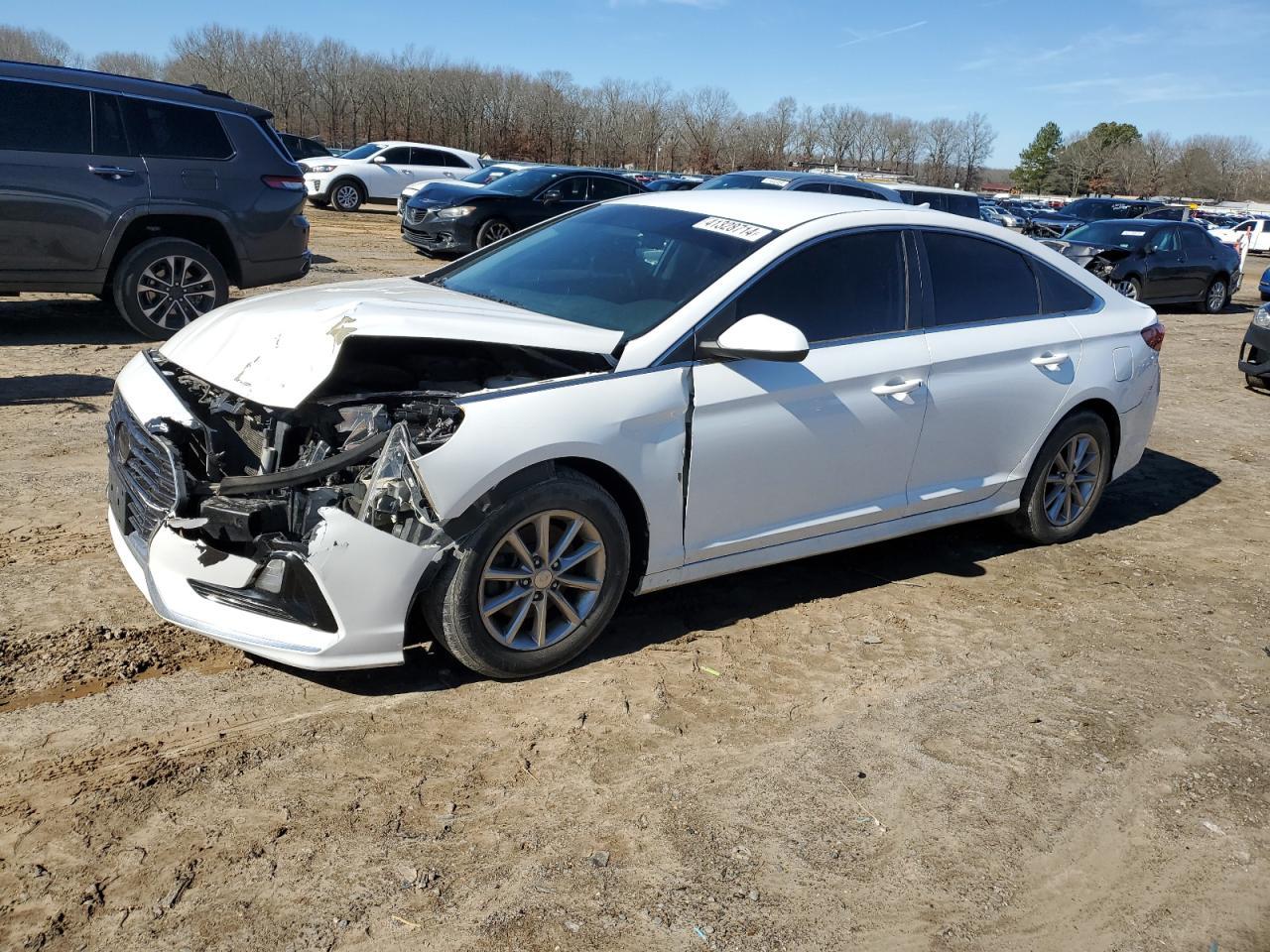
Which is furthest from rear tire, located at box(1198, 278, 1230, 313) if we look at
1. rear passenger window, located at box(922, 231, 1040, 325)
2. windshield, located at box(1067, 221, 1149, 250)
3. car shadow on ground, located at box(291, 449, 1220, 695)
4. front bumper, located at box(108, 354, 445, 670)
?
front bumper, located at box(108, 354, 445, 670)

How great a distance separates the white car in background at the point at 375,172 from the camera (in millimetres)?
24797

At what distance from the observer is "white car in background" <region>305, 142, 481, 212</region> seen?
81.4 ft

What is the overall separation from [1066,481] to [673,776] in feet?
11.4

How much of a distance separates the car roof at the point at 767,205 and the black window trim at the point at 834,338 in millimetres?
127

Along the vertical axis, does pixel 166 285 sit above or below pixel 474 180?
below

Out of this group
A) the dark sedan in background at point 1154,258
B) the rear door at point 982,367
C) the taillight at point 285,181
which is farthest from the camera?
the dark sedan in background at point 1154,258

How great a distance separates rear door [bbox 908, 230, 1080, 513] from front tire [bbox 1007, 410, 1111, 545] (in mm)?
230

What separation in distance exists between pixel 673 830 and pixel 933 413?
2.56 m

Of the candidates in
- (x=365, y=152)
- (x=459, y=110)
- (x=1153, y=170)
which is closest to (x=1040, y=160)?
(x=1153, y=170)

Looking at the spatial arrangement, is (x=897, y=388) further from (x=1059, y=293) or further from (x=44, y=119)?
(x=44, y=119)

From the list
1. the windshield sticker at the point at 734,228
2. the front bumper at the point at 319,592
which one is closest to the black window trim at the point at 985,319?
the windshield sticker at the point at 734,228

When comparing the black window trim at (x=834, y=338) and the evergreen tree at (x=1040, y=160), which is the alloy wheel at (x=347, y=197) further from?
the evergreen tree at (x=1040, y=160)

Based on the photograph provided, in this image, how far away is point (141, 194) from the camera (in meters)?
8.84

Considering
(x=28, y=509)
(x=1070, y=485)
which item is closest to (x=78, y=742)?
(x=28, y=509)
